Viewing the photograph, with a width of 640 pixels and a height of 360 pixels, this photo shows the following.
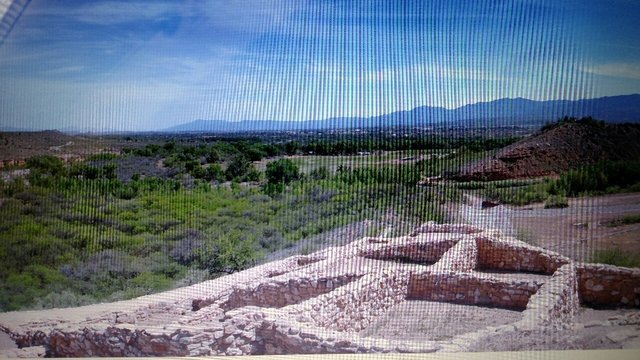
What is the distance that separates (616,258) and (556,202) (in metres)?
0.99

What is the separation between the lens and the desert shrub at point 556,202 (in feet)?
27.1

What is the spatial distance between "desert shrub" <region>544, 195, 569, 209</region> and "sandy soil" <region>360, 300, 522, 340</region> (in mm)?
1655

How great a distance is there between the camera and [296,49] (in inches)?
303

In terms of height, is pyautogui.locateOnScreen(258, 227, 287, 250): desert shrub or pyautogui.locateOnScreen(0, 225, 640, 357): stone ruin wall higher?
pyautogui.locateOnScreen(258, 227, 287, 250): desert shrub

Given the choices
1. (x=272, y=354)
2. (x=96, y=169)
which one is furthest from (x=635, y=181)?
(x=96, y=169)

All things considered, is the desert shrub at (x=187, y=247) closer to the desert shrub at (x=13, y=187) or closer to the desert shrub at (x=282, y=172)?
the desert shrub at (x=282, y=172)

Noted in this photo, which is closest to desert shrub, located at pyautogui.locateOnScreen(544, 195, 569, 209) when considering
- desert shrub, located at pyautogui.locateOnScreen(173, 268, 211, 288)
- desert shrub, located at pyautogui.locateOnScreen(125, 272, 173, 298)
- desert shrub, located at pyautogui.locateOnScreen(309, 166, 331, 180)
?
desert shrub, located at pyautogui.locateOnScreen(309, 166, 331, 180)

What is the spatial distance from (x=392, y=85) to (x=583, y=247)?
10.4 feet

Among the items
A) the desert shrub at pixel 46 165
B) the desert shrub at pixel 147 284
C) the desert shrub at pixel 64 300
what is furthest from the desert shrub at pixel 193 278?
the desert shrub at pixel 46 165

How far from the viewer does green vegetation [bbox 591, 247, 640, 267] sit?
782 cm

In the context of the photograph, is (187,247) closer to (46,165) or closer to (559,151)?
(46,165)

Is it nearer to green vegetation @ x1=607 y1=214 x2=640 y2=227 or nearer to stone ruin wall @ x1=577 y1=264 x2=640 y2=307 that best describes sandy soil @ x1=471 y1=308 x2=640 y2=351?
stone ruin wall @ x1=577 y1=264 x2=640 y2=307

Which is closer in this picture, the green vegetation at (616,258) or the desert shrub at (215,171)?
the green vegetation at (616,258)

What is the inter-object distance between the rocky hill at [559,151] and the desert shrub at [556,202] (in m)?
0.35
